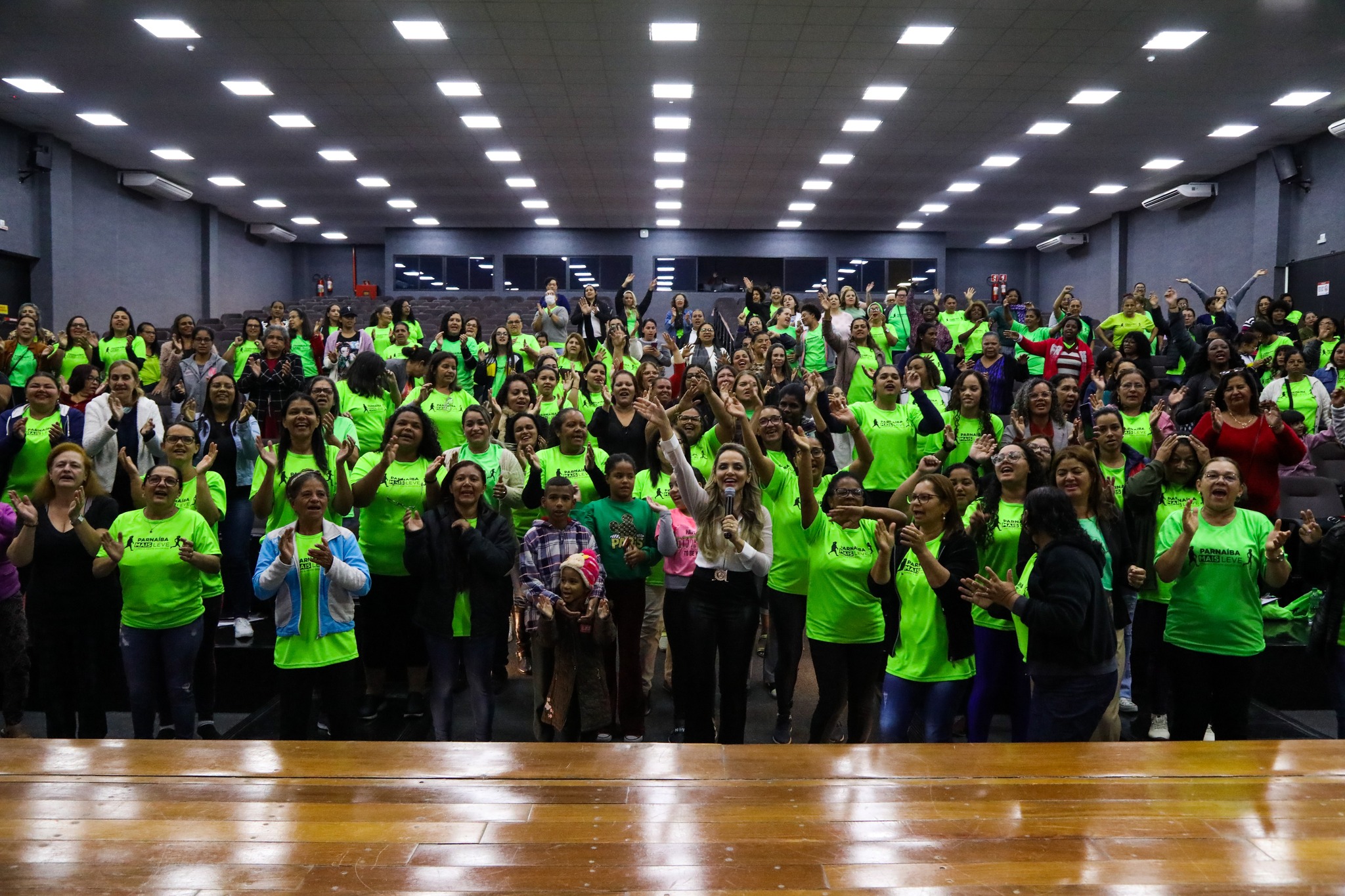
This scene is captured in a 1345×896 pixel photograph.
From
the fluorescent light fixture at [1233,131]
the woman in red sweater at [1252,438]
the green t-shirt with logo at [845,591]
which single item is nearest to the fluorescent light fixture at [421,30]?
the green t-shirt with logo at [845,591]

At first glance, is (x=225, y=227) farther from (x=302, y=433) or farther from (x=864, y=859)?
(x=864, y=859)

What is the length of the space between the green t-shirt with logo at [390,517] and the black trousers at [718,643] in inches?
64.3

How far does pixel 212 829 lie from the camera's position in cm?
270

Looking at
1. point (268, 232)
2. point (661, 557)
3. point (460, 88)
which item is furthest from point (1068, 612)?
point (268, 232)

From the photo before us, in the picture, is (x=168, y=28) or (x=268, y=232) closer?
(x=168, y=28)

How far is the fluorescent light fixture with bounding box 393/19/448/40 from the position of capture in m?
9.86

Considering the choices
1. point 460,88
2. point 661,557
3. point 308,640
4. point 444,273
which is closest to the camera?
point 308,640

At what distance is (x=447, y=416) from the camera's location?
612 cm

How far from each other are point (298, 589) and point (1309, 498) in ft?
19.6

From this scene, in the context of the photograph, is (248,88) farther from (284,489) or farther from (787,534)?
(787,534)

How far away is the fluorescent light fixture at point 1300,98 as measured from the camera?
1204 centimetres

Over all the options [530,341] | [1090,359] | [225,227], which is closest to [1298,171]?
[1090,359]

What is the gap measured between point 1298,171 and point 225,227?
21284mm

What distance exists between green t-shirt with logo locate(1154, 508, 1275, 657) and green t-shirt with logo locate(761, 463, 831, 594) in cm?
158
